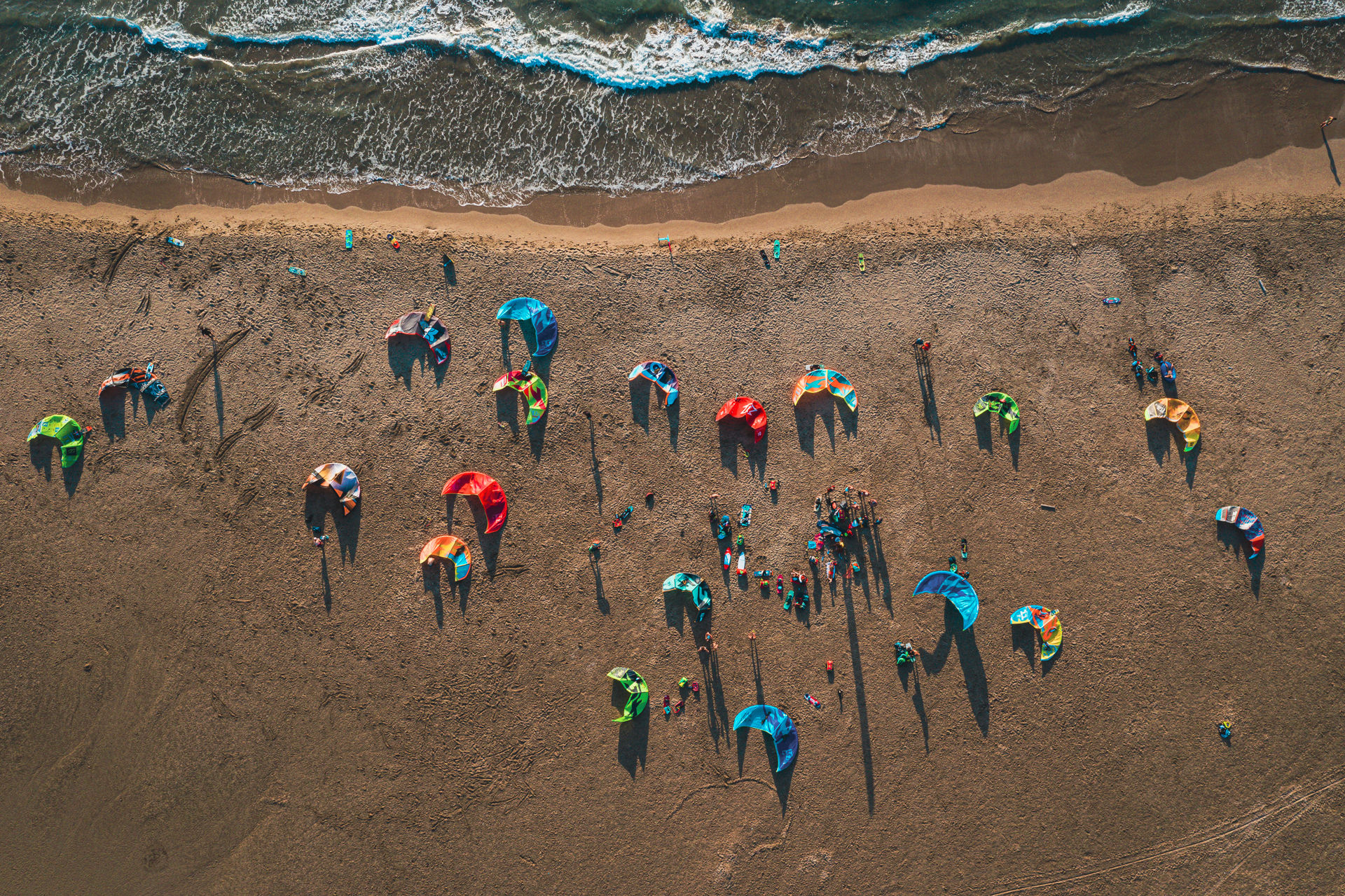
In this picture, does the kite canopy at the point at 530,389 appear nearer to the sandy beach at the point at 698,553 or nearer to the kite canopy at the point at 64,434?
the sandy beach at the point at 698,553

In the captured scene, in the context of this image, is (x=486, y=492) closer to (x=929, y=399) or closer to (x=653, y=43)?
(x=929, y=399)

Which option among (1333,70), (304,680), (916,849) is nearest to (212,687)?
(304,680)

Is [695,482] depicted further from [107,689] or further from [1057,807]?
[107,689]

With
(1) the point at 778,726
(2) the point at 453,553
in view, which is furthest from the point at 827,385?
(2) the point at 453,553

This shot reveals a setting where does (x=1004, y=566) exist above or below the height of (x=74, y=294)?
below

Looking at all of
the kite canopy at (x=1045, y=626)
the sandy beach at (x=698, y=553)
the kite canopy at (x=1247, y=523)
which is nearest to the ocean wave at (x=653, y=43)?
the sandy beach at (x=698, y=553)

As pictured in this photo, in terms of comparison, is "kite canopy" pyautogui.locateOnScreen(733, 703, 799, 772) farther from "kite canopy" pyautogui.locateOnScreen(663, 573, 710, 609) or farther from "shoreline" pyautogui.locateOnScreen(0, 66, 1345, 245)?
"shoreline" pyautogui.locateOnScreen(0, 66, 1345, 245)

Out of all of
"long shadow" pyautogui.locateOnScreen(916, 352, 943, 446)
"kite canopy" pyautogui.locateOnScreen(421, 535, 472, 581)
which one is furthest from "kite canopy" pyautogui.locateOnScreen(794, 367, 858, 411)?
"kite canopy" pyautogui.locateOnScreen(421, 535, 472, 581)

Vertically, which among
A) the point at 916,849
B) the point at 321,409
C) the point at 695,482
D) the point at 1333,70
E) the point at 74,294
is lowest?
the point at 916,849
